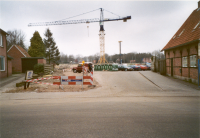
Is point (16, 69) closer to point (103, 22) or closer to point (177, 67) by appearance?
point (177, 67)

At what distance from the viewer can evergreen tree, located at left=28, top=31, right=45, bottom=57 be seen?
43.5m

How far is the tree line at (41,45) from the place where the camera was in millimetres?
43844

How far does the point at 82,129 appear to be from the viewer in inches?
151

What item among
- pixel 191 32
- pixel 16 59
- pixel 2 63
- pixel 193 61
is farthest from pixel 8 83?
pixel 191 32

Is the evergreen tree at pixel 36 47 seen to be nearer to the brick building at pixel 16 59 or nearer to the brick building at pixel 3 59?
the brick building at pixel 16 59

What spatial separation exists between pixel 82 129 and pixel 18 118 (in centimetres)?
239

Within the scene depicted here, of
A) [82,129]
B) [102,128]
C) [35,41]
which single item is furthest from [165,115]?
[35,41]

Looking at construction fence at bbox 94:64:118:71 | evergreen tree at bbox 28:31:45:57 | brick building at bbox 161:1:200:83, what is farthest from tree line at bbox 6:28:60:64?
brick building at bbox 161:1:200:83

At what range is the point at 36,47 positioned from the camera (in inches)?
1734

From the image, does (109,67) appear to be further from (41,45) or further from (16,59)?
(41,45)

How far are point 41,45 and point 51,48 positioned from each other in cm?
570

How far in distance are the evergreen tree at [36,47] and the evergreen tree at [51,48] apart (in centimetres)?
509

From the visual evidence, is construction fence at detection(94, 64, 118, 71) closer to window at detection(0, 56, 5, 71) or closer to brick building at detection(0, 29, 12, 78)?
brick building at detection(0, 29, 12, 78)

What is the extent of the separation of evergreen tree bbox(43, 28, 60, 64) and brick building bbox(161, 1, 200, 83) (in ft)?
130
